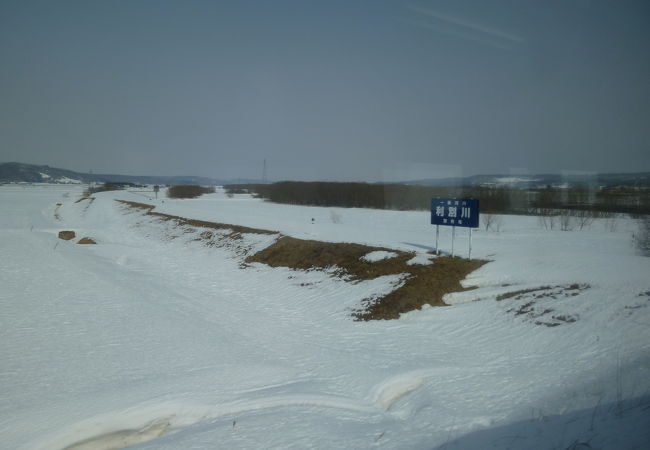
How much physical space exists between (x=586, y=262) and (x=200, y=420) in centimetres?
1268

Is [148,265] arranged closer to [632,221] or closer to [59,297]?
[59,297]

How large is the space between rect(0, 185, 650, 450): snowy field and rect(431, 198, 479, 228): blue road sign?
172cm

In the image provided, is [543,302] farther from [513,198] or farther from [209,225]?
[209,225]

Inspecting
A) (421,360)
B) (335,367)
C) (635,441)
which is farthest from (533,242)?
(635,441)

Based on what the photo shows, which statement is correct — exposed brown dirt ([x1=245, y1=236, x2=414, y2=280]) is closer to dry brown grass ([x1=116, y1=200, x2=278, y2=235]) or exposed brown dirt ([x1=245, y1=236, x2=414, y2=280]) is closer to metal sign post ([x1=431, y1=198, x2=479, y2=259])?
metal sign post ([x1=431, y1=198, x2=479, y2=259])

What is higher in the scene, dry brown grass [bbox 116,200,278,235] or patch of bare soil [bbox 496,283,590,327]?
dry brown grass [bbox 116,200,278,235]

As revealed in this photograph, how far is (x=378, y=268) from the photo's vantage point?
17344mm

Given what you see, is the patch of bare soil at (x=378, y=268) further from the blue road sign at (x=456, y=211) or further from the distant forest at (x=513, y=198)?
the distant forest at (x=513, y=198)

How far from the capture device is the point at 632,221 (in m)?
22.6

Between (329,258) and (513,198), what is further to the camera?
(513,198)

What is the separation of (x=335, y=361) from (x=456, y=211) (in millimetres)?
8108

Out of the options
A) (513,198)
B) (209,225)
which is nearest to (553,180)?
(513,198)

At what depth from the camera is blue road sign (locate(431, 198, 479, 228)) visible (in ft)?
51.4

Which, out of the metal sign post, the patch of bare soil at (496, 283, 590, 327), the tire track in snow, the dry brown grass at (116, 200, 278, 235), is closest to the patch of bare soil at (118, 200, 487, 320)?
the metal sign post
